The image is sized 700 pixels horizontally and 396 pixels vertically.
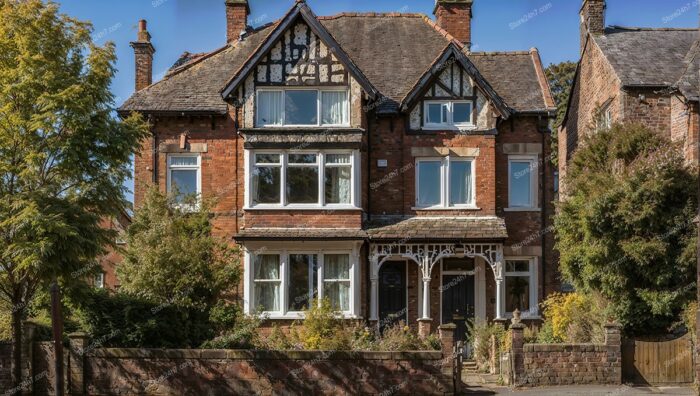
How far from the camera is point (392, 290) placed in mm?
28594

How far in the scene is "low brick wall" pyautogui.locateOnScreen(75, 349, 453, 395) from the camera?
19656mm

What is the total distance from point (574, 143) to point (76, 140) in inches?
745

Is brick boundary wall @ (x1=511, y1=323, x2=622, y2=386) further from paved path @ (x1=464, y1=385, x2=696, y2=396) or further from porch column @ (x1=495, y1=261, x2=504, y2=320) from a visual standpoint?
porch column @ (x1=495, y1=261, x2=504, y2=320)

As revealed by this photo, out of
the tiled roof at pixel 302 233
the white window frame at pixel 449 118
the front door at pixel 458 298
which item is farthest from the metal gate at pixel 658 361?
the white window frame at pixel 449 118

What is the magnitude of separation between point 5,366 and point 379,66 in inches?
643

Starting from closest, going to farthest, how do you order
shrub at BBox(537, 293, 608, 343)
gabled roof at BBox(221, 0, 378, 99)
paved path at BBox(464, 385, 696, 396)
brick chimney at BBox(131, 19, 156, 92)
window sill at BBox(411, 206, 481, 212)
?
paved path at BBox(464, 385, 696, 396)
shrub at BBox(537, 293, 608, 343)
gabled roof at BBox(221, 0, 378, 99)
window sill at BBox(411, 206, 481, 212)
brick chimney at BBox(131, 19, 156, 92)

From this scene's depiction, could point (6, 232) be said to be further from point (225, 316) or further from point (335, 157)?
point (335, 157)

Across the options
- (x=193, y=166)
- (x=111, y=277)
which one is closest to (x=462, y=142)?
(x=193, y=166)

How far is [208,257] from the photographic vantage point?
2256 cm

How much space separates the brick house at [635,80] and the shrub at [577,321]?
5.08m

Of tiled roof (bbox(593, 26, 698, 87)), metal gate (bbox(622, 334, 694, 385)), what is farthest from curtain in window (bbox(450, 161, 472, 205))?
metal gate (bbox(622, 334, 694, 385))

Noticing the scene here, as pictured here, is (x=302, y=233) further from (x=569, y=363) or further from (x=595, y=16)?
(x=595, y=16)

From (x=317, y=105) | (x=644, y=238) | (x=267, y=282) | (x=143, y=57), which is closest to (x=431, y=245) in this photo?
(x=267, y=282)

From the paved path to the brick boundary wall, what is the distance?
0.71ft
